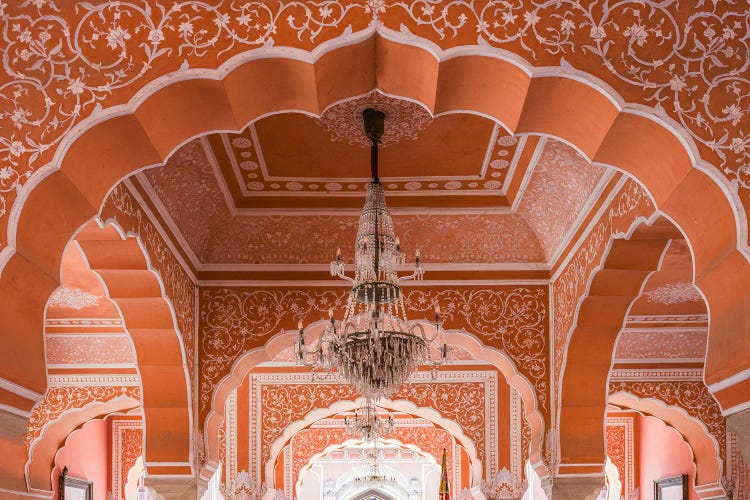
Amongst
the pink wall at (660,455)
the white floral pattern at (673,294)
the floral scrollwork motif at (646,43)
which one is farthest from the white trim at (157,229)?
the pink wall at (660,455)

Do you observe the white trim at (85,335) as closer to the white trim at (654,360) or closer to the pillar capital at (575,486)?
the pillar capital at (575,486)

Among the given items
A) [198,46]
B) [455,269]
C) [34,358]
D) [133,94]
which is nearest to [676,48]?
[198,46]

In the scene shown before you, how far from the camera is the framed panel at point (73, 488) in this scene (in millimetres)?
13133

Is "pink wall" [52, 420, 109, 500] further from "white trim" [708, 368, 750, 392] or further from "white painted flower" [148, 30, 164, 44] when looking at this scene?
"white trim" [708, 368, 750, 392]

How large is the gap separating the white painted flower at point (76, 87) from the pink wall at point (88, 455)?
9.43 m

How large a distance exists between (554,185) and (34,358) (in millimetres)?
4455

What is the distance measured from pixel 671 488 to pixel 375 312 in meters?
7.88

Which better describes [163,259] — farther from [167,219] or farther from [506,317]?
[506,317]

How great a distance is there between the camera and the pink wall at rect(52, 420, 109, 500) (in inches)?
521

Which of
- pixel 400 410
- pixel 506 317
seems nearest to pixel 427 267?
pixel 506 317

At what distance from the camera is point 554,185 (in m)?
7.45

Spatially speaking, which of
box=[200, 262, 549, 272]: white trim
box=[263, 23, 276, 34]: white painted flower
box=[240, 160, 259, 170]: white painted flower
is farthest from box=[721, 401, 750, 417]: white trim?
box=[200, 262, 549, 272]: white trim

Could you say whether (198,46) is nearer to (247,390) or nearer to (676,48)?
(676,48)

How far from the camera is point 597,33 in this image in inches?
156
